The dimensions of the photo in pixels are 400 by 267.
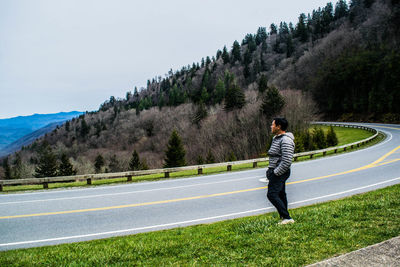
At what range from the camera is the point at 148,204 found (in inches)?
322

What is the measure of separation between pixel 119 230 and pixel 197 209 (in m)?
2.50

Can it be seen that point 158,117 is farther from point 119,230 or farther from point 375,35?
point 119,230

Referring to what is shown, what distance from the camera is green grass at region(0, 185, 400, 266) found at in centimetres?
346

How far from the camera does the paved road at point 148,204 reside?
20.3 feet

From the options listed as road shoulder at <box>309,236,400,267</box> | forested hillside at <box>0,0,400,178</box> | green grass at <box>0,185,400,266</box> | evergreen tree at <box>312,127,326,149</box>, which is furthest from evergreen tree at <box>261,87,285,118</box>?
road shoulder at <box>309,236,400,267</box>

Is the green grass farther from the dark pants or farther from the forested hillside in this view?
the forested hillside

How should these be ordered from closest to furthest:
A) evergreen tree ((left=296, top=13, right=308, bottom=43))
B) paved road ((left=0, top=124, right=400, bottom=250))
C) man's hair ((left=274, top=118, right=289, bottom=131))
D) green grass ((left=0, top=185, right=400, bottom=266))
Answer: green grass ((left=0, top=185, right=400, bottom=266)), man's hair ((left=274, top=118, right=289, bottom=131)), paved road ((left=0, top=124, right=400, bottom=250)), evergreen tree ((left=296, top=13, right=308, bottom=43))

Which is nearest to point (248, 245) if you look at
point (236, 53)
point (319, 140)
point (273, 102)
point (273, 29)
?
point (319, 140)

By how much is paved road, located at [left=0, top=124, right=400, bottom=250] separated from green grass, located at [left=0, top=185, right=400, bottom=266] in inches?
54.3

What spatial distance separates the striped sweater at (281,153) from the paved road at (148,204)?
3.03 meters

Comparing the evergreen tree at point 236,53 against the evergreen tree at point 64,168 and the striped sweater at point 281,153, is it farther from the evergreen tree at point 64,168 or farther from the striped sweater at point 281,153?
the striped sweater at point 281,153

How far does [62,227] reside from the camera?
641cm

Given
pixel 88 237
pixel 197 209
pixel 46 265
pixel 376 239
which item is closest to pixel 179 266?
pixel 46 265

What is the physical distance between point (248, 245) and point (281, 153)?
1750 millimetres
